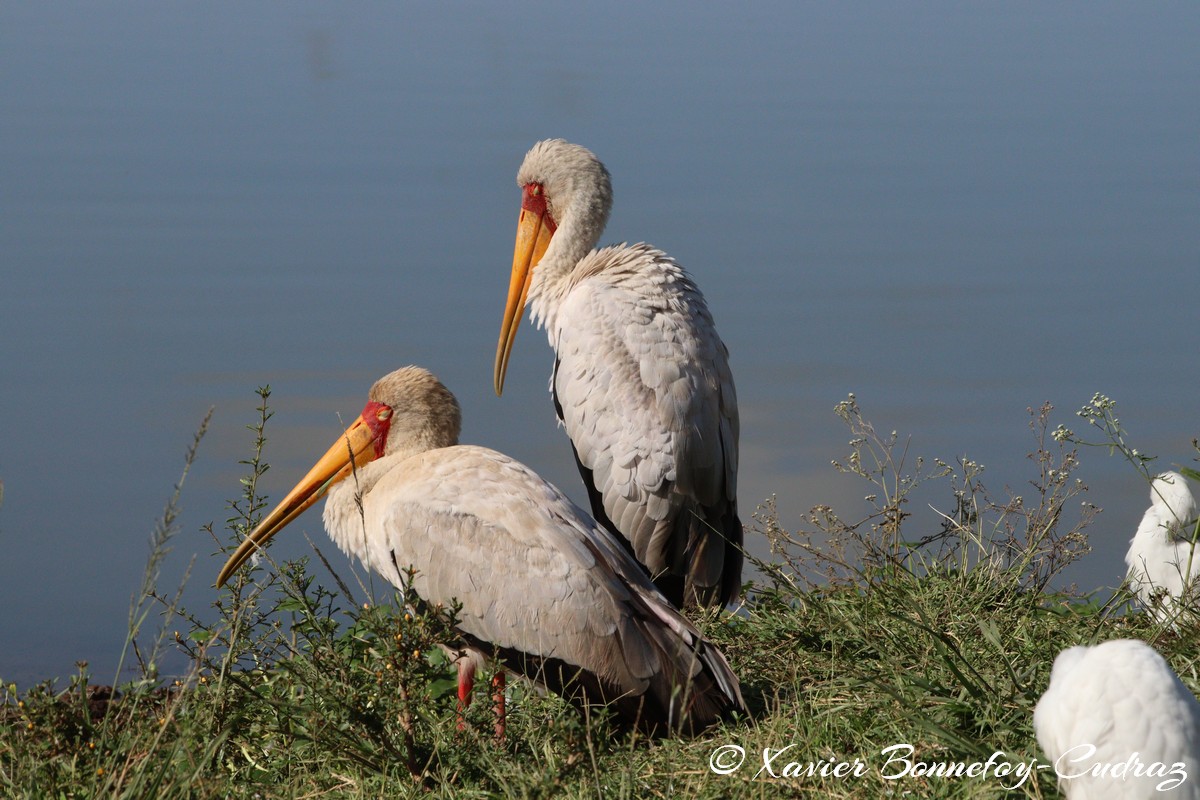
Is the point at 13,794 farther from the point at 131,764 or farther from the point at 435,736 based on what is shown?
the point at 435,736

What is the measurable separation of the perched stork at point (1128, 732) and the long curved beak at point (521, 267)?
13.3ft

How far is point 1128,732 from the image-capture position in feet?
9.96

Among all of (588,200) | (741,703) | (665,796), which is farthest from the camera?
(588,200)

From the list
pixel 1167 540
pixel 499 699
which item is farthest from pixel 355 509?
pixel 1167 540

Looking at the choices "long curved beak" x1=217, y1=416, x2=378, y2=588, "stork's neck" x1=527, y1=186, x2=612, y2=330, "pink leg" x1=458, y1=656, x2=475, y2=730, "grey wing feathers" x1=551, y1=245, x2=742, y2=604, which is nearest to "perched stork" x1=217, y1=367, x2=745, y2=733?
"pink leg" x1=458, y1=656, x2=475, y2=730

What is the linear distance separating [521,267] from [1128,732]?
14.5 ft

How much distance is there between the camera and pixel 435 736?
3686 mm

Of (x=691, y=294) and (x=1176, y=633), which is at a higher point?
(x=691, y=294)

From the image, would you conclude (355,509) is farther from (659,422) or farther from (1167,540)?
(1167,540)

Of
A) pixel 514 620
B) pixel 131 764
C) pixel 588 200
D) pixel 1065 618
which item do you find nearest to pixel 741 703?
pixel 514 620

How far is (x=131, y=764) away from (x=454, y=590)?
1220 mm

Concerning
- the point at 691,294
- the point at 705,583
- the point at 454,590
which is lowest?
the point at 705,583

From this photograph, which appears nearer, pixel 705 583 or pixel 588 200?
pixel 705 583

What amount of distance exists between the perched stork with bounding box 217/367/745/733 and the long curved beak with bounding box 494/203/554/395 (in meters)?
2.26
